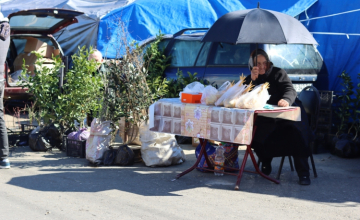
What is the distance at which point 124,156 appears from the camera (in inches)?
242

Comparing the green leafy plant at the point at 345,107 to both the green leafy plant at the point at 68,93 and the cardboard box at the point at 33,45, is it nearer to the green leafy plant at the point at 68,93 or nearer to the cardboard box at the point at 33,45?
the green leafy plant at the point at 68,93

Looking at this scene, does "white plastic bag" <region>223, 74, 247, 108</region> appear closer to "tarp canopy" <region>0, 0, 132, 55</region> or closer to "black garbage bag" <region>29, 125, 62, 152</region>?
"black garbage bag" <region>29, 125, 62, 152</region>

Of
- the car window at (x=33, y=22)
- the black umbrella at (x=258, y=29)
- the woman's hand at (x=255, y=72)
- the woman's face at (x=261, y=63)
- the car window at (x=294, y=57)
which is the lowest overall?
the woman's hand at (x=255, y=72)

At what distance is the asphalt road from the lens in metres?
4.27

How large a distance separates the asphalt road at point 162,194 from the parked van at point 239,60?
161 centimetres

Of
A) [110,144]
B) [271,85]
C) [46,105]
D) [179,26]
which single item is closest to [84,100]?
A: [46,105]

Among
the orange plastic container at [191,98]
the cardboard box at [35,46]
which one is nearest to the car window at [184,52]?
the orange plastic container at [191,98]

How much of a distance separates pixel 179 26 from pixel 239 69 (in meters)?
5.98

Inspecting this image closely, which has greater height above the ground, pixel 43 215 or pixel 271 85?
pixel 271 85

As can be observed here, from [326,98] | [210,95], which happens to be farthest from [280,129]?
[326,98]

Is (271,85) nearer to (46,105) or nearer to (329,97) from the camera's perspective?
(329,97)

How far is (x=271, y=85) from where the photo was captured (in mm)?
5598

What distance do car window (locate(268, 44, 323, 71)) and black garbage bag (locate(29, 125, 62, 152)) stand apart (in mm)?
3490

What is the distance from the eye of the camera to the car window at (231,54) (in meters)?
7.39
